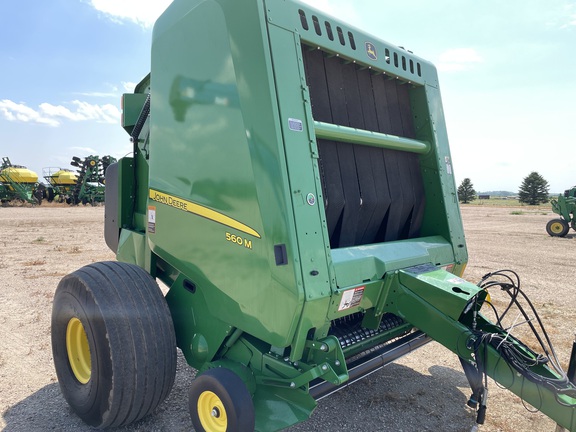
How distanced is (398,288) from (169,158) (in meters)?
1.73

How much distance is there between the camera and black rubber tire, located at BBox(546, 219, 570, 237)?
15023 millimetres

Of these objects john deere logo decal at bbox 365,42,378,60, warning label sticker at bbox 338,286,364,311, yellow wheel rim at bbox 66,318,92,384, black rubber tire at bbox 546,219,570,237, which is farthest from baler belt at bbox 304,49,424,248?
black rubber tire at bbox 546,219,570,237

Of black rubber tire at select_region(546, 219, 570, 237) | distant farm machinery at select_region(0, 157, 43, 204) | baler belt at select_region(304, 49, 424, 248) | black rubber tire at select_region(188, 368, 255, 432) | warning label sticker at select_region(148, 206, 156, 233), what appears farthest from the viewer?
distant farm machinery at select_region(0, 157, 43, 204)

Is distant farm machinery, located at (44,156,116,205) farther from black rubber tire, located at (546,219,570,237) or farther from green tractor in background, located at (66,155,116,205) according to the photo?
black rubber tire, located at (546,219,570,237)

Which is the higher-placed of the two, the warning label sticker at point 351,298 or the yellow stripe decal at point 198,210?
the yellow stripe decal at point 198,210

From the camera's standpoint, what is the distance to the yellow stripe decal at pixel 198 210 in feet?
7.17

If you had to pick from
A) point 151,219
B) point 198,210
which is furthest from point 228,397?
point 151,219

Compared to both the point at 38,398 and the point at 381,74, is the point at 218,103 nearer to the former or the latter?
the point at 381,74

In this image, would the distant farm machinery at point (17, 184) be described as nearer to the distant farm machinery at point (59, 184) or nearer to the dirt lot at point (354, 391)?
the distant farm machinery at point (59, 184)

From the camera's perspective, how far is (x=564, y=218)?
15.5m

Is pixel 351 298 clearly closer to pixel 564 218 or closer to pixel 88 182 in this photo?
pixel 564 218

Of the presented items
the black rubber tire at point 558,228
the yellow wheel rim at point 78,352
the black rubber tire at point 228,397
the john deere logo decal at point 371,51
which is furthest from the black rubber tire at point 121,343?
the black rubber tire at point 558,228

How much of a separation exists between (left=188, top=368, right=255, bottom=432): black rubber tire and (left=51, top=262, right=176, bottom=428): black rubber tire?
0.31m

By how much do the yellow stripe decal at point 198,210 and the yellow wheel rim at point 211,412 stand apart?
0.93m
